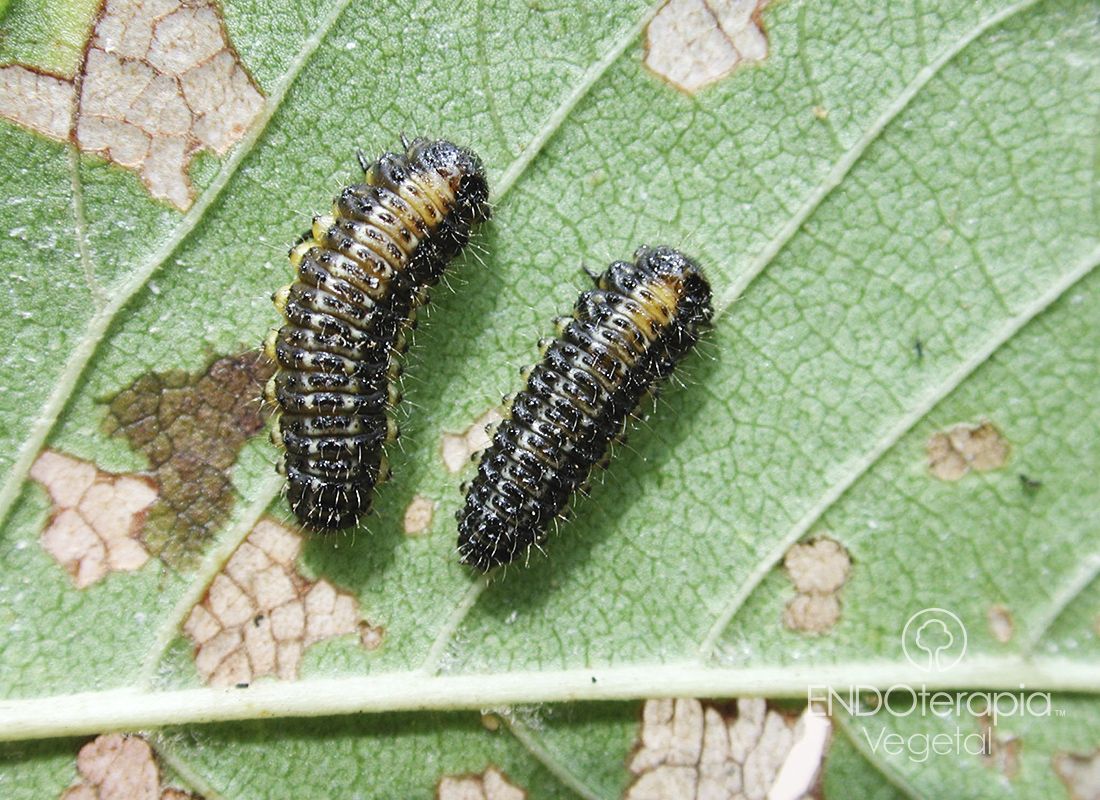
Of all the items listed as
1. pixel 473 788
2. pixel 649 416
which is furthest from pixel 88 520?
pixel 649 416

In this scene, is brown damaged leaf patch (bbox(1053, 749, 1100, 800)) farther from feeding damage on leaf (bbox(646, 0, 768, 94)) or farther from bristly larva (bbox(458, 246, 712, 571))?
feeding damage on leaf (bbox(646, 0, 768, 94))

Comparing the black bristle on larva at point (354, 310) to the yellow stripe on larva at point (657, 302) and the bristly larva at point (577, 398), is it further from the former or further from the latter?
the yellow stripe on larva at point (657, 302)

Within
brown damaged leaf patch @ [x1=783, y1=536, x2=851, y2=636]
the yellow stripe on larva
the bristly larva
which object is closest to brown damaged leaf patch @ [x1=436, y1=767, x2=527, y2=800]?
the bristly larva

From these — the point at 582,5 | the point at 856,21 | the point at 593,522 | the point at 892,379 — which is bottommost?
the point at 593,522

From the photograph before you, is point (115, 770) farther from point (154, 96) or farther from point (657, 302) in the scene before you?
point (657, 302)

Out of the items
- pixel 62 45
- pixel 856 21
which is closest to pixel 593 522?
pixel 856 21

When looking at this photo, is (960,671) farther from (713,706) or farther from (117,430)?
(117,430)

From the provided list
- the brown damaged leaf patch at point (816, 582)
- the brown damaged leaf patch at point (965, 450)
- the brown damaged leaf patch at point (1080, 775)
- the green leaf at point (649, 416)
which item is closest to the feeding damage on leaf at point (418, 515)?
the green leaf at point (649, 416)
